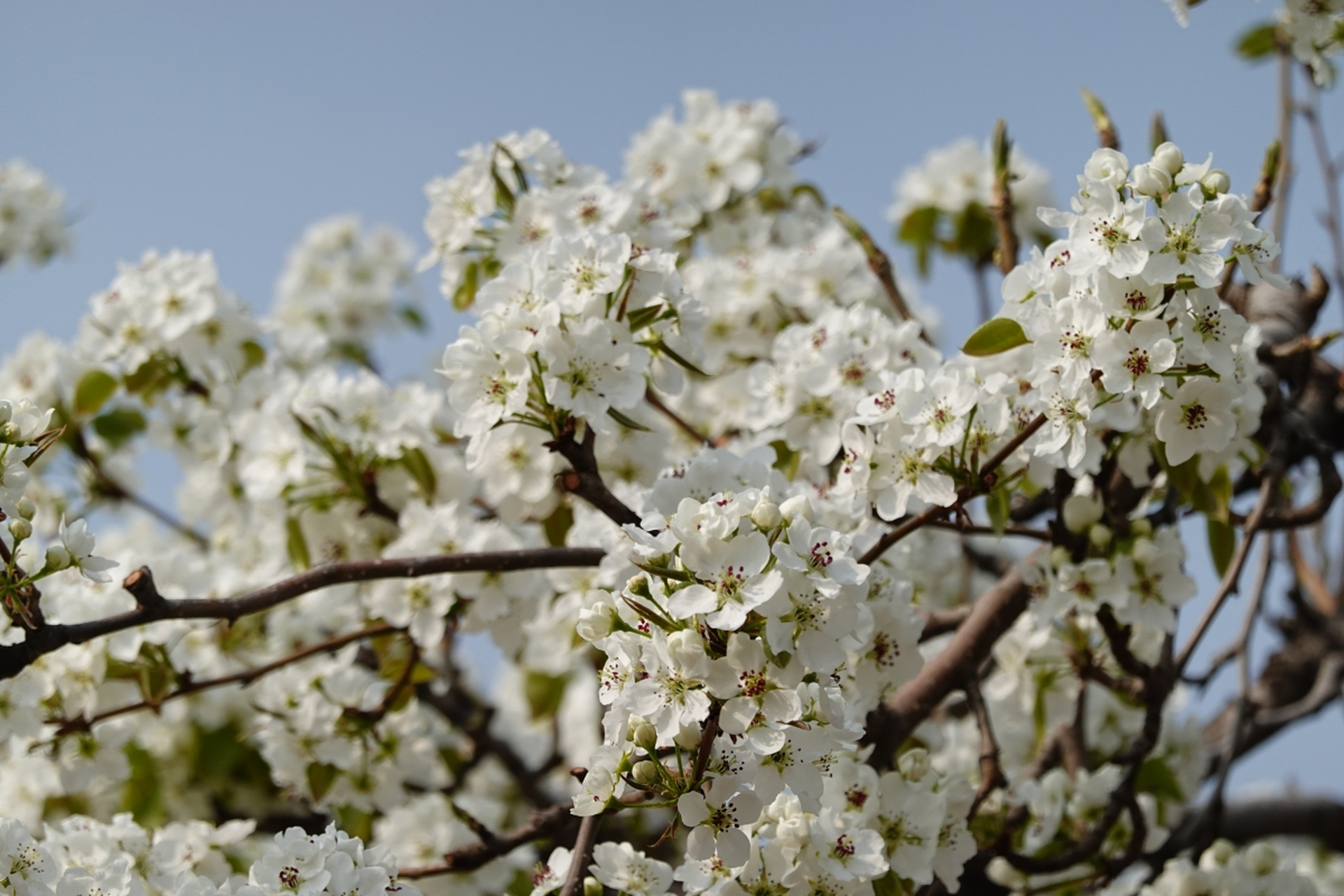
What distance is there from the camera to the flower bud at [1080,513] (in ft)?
7.31

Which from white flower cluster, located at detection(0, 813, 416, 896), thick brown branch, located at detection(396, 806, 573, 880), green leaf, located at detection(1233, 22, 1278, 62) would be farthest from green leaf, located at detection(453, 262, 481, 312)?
green leaf, located at detection(1233, 22, 1278, 62)

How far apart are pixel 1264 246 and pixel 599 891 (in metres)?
1.39

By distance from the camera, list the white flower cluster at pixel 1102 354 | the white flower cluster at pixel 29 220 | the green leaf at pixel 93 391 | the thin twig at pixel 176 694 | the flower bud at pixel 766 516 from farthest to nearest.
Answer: the white flower cluster at pixel 29 220
the green leaf at pixel 93 391
the thin twig at pixel 176 694
the white flower cluster at pixel 1102 354
the flower bud at pixel 766 516

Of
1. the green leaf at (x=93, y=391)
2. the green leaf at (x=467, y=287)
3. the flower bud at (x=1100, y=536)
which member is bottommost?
the flower bud at (x=1100, y=536)

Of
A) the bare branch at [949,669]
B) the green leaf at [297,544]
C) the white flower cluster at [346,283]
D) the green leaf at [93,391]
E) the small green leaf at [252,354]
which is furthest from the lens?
the white flower cluster at [346,283]

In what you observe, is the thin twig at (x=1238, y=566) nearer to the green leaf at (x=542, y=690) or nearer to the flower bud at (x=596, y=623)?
the flower bud at (x=596, y=623)

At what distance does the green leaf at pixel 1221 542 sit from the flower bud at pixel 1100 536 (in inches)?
13.2

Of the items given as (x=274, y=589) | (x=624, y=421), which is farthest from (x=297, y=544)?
(x=624, y=421)

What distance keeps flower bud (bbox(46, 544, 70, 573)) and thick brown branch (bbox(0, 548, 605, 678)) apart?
0.28 ft

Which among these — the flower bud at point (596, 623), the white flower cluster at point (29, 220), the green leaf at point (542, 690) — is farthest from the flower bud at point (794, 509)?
the white flower cluster at point (29, 220)

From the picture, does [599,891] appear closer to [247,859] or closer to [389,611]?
[389,611]

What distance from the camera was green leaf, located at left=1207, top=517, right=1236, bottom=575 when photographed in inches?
95.0

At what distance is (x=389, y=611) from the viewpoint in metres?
2.52

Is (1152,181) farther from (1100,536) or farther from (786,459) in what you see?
(786,459)
